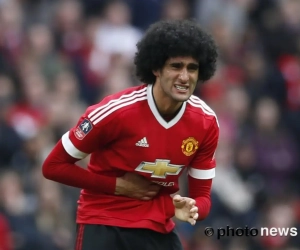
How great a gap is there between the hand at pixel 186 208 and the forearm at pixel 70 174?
0.42 m

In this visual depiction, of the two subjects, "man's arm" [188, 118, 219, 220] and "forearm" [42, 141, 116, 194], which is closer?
"forearm" [42, 141, 116, 194]

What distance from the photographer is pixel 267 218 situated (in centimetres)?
1062

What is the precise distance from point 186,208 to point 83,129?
745mm

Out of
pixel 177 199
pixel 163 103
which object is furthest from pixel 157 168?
pixel 163 103

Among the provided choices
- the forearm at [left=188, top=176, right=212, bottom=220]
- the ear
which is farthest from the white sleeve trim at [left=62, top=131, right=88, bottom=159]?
the forearm at [left=188, top=176, right=212, bottom=220]

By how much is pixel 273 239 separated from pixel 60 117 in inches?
91.8

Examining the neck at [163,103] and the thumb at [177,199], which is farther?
the neck at [163,103]

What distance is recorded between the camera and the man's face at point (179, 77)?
6527 millimetres

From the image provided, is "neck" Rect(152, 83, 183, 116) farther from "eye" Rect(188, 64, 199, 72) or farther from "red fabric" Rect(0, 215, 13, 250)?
"red fabric" Rect(0, 215, 13, 250)

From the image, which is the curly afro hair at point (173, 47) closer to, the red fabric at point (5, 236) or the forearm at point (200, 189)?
the forearm at point (200, 189)

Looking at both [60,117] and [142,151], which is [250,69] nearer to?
[60,117]

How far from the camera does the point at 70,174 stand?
21.8 ft

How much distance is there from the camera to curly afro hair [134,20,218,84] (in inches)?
259

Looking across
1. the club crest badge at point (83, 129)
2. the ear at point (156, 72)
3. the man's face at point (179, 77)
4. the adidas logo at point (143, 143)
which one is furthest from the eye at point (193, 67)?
the club crest badge at point (83, 129)
